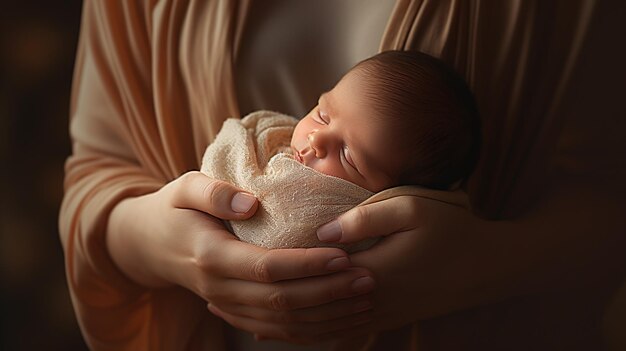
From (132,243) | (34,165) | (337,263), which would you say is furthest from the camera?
(34,165)

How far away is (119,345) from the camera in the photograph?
0.98 m

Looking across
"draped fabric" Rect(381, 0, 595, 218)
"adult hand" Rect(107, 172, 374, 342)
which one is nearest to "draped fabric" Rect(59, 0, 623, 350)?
"draped fabric" Rect(381, 0, 595, 218)

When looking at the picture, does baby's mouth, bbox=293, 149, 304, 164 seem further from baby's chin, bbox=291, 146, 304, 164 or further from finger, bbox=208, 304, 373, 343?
finger, bbox=208, 304, 373, 343

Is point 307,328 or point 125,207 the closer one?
point 307,328

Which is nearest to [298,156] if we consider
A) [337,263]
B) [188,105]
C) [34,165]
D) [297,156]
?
[297,156]

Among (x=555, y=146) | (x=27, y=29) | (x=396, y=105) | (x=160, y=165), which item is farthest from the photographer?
(x=27, y=29)

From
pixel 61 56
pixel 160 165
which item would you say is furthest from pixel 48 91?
pixel 160 165

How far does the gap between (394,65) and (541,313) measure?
0.31 metres

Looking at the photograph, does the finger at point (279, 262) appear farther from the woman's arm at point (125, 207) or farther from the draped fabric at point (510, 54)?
the draped fabric at point (510, 54)

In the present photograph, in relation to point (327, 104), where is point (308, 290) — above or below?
below

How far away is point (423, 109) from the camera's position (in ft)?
2.24

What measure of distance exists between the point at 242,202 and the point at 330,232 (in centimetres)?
8

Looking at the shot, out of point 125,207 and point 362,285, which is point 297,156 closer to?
point 362,285

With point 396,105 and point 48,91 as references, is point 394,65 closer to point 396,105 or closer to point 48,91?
point 396,105
